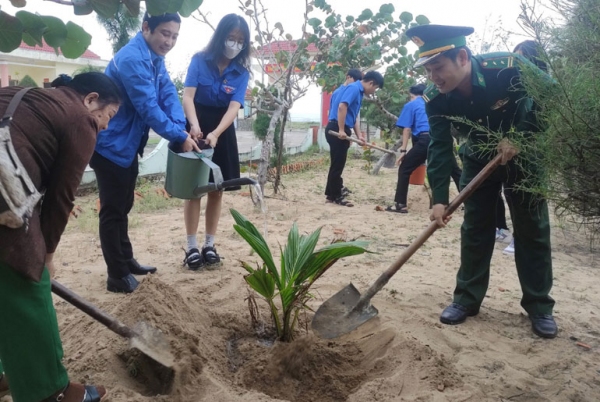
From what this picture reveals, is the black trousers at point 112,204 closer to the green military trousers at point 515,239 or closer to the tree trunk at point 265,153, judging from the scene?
the green military trousers at point 515,239

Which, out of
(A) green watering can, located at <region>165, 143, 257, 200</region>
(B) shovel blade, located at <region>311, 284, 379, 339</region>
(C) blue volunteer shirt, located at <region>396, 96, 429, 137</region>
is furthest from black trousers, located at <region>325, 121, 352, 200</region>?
(B) shovel blade, located at <region>311, 284, 379, 339</region>

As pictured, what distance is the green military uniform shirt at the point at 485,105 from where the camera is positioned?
281 cm

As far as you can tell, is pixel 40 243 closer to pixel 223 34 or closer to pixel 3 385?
pixel 3 385

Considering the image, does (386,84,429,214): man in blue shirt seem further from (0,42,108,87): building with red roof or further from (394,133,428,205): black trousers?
(0,42,108,87): building with red roof

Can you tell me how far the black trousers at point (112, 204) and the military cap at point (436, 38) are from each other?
1.95 m

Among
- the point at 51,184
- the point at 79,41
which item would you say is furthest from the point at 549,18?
the point at 51,184

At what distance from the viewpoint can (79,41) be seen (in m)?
2.15

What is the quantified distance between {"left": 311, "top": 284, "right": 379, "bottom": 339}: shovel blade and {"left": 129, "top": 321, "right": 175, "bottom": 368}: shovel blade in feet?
2.66

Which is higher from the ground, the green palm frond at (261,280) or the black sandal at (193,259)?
the green palm frond at (261,280)

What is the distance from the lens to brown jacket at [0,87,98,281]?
5.81 feet

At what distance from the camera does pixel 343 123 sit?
23.6 feet

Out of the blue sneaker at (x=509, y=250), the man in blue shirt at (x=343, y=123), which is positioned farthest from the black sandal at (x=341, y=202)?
the blue sneaker at (x=509, y=250)

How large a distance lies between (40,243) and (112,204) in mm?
1536

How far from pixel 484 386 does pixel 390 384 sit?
0.44 meters
